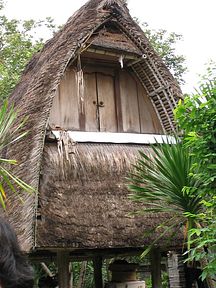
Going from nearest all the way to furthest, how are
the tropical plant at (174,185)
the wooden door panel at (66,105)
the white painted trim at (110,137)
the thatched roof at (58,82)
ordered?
the tropical plant at (174,185) < the thatched roof at (58,82) < the white painted trim at (110,137) < the wooden door panel at (66,105)

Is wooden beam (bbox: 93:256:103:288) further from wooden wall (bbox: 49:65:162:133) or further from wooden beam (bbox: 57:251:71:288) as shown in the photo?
wooden wall (bbox: 49:65:162:133)

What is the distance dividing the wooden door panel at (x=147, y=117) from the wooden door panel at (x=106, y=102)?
0.45m

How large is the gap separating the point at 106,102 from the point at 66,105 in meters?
0.75

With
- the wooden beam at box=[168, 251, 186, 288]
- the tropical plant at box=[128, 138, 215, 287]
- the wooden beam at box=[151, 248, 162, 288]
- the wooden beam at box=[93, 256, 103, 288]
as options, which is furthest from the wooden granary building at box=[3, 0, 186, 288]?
the wooden beam at box=[168, 251, 186, 288]

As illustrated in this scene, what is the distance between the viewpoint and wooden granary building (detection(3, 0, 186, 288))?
22.4 ft

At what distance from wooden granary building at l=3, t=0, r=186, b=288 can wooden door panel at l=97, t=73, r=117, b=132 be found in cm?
2

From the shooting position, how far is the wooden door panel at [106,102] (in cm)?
826

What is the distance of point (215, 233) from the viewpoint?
4727 millimetres

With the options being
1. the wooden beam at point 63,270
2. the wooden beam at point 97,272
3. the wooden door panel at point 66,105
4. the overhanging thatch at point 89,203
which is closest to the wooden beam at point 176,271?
the wooden beam at point 97,272

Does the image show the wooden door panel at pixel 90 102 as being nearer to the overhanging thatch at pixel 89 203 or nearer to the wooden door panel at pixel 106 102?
the wooden door panel at pixel 106 102

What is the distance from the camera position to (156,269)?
8.32m

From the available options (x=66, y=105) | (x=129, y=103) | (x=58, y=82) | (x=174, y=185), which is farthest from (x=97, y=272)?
(x=174, y=185)

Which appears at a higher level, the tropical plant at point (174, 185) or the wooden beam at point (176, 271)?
the tropical plant at point (174, 185)

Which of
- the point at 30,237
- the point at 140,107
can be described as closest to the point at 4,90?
the point at 140,107
